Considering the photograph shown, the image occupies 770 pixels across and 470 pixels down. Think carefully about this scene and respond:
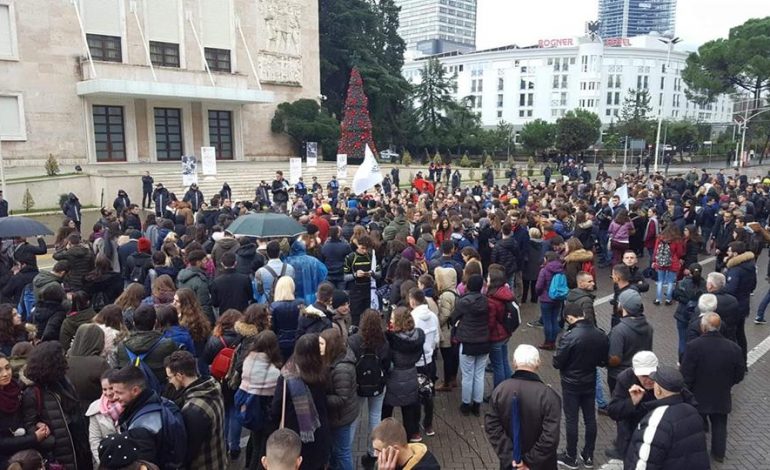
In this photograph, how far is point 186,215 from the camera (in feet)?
39.4

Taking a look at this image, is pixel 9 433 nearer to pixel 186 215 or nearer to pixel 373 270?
pixel 373 270

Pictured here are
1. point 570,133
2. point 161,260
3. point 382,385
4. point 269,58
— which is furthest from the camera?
point 570,133

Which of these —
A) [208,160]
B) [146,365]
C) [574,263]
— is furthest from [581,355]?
[208,160]

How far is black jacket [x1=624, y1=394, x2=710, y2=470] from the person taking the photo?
3.90 m

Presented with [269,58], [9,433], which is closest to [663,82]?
[269,58]

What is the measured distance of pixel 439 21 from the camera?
183500 mm

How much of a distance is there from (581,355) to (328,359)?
2391mm

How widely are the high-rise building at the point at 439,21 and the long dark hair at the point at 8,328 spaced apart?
184 m

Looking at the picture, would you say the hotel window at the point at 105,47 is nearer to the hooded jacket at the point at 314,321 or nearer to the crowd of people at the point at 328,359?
the crowd of people at the point at 328,359

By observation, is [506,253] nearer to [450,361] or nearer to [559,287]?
[559,287]

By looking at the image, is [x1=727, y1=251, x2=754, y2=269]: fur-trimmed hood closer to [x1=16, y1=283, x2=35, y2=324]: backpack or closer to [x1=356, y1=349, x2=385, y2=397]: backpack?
[x1=356, y1=349, x2=385, y2=397]: backpack

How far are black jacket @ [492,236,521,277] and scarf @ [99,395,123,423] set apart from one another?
7.19 metres

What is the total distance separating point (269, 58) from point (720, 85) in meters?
38.5

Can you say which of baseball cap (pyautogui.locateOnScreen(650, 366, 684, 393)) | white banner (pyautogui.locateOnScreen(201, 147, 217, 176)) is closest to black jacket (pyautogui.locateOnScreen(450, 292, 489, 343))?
baseball cap (pyautogui.locateOnScreen(650, 366, 684, 393))
